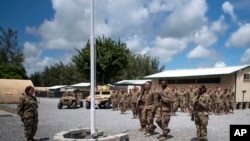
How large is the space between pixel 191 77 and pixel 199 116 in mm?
20686

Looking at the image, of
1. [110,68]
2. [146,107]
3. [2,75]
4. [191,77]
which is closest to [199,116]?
[146,107]

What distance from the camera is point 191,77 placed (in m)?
30.3

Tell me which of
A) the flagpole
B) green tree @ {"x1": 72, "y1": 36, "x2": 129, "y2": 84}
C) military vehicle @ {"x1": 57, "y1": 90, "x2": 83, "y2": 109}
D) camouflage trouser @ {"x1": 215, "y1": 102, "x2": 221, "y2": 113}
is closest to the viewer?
the flagpole

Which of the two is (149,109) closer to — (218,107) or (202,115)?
(202,115)

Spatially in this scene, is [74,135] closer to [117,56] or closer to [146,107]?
[146,107]

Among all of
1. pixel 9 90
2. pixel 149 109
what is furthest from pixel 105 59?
pixel 149 109

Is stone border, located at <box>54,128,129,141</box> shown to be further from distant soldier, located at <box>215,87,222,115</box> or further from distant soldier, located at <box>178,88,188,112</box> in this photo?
distant soldier, located at <box>178,88,188,112</box>

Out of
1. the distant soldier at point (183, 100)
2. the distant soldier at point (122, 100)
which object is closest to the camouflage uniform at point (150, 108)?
the distant soldier at point (122, 100)

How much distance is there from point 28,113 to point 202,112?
18.0 ft

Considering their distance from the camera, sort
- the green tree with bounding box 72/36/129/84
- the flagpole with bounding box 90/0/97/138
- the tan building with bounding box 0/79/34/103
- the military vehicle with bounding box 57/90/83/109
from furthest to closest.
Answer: the green tree with bounding box 72/36/129/84
the tan building with bounding box 0/79/34/103
the military vehicle with bounding box 57/90/83/109
the flagpole with bounding box 90/0/97/138

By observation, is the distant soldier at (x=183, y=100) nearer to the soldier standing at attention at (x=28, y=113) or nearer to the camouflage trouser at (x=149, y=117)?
the camouflage trouser at (x=149, y=117)

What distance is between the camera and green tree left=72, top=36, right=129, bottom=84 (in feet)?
135

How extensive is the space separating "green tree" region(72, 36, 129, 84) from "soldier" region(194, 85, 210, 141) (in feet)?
101

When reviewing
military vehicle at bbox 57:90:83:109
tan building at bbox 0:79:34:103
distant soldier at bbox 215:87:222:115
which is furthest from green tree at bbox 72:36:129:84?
distant soldier at bbox 215:87:222:115
